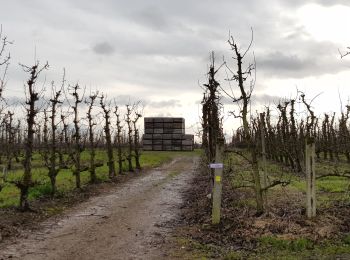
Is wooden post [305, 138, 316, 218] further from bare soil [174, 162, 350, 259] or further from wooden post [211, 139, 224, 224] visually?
wooden post [211, 139, 224, 224]

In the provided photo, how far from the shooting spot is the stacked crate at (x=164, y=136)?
6419 centimetres

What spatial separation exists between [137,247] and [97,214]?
4.39 metres

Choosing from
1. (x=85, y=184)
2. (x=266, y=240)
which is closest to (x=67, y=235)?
(x=266, y=240)

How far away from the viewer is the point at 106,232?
33.7 feet

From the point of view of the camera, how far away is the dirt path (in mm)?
8375

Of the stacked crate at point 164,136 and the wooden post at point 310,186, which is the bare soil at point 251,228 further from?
the stacked crate at point 164,136

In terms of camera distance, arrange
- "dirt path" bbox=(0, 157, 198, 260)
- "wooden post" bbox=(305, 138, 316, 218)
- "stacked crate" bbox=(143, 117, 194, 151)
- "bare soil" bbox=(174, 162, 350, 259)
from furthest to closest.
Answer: "stacked crate" bbox=(143, 117, 194, 151), "wooden post" bbox=(305, 138, 316, 218), "bare soil" bbox=(174, 162, 350, 259), "dirt path" bbox=(0, 157, 198, 260)

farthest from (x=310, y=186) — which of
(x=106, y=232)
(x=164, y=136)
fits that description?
(x=164, y=136)

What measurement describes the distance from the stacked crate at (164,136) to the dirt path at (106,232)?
47.5 meters

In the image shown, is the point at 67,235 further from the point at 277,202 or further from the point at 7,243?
the point at 277,202

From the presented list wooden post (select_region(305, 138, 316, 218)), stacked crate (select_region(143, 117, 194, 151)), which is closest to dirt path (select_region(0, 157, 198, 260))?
wooden post (select_region(305, 138, 316, 218))

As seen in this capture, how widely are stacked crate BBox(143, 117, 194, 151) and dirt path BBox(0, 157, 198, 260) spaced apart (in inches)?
1871

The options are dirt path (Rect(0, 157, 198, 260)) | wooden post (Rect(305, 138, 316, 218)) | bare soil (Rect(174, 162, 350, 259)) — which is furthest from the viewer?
wooden post (Rect(305, 138, 316, 218))

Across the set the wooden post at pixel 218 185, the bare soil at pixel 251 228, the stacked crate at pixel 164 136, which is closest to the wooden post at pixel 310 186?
the bare soil at pixel 251 228
